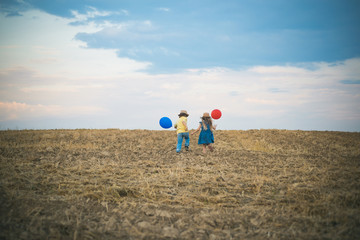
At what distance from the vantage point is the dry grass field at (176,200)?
4.14 meters

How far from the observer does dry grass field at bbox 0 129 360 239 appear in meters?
4.14

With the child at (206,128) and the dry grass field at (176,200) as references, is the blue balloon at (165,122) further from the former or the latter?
the dry grass field at (176,200)

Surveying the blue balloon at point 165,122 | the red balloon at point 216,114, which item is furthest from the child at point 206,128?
the blue balloon at point 165,122

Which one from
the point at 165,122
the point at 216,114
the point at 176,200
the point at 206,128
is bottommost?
the point at 176,200

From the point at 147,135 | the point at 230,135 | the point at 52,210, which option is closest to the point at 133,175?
the point at 52,210

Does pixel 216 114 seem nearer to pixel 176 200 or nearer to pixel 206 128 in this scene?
pixel 206 128

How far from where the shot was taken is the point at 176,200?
18.0ft

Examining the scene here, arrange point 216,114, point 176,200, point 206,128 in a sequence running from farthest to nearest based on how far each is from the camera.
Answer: point 216,114 < point 206,128 < point 176,200

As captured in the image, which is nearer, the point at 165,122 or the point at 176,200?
the point at 176,200

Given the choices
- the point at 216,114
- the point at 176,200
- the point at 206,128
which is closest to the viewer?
the point at 176,200

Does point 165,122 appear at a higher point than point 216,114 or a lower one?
lower

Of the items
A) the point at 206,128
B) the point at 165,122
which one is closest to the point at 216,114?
the point at 206,128

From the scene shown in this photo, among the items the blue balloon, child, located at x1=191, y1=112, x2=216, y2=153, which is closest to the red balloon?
child, located at x1=191, y1=112, x2=216, y2=153

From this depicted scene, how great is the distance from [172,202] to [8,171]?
500 centimetres
